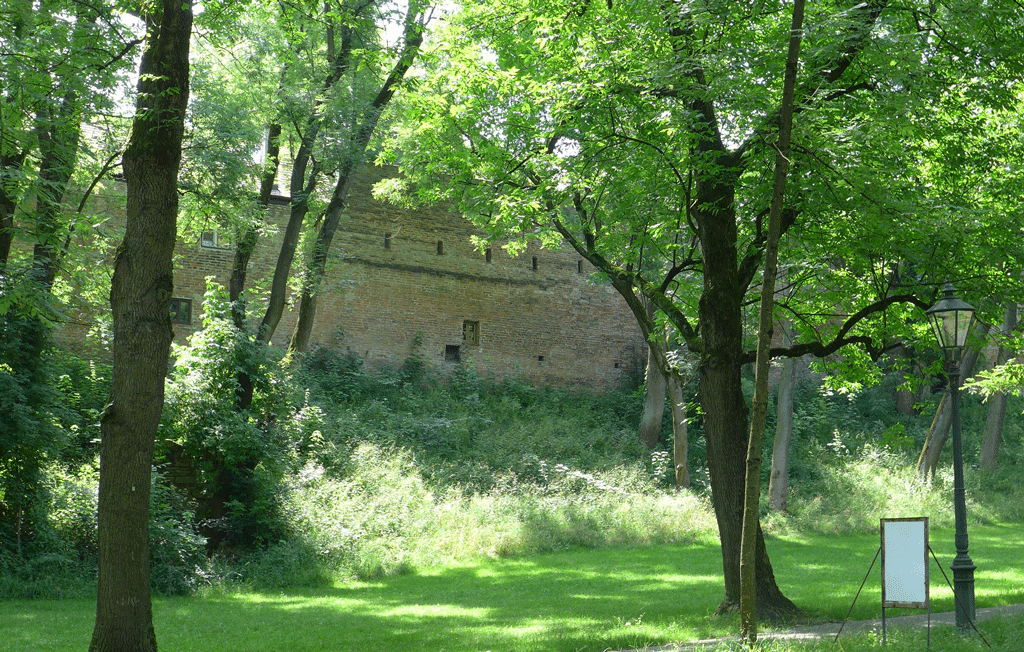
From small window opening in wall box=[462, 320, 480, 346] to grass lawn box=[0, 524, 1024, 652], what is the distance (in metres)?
11.1

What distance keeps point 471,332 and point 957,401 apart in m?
18.5

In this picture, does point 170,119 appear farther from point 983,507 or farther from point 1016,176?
point 983,507

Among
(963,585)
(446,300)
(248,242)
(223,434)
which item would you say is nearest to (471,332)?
(446,300)

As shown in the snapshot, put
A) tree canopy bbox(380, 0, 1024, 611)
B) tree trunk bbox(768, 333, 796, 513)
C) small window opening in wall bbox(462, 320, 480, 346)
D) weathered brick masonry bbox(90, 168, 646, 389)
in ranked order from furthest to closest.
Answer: small window opening in wall bbox(462, 320, 480, 346), weathered brick masonry bbox(90, 168, 646, 389), tree trunk bbox(768, 333, 796, 513), tree canopy bbox(380, 0, 1024, 611)

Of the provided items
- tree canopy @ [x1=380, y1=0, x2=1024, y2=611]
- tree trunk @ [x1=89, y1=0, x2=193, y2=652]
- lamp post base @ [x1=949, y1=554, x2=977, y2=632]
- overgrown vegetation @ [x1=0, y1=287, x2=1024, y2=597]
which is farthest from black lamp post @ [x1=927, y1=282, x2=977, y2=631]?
tree trunk @ [x1=89, y1=0, x2=193, y2=652]

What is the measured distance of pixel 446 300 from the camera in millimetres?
26000

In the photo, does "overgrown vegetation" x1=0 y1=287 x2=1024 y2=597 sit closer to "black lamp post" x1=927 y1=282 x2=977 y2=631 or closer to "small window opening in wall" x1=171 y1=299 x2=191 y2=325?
"black lamp post" x1=927 y1=282 x2=977 y2=631

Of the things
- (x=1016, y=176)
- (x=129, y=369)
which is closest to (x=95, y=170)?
(x=129, y=369)

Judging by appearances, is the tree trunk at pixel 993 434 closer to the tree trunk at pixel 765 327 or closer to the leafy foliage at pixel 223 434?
the leafy foliage at pixel 223 434

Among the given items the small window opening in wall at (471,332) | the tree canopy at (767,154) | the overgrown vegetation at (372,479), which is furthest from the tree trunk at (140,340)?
the small window opening in wall at (471,332)

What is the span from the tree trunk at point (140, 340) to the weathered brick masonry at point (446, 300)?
14276mm

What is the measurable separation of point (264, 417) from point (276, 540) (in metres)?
2.19

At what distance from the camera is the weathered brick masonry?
23547 millimetres

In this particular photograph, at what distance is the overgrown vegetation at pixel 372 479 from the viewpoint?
1264 centimetres
